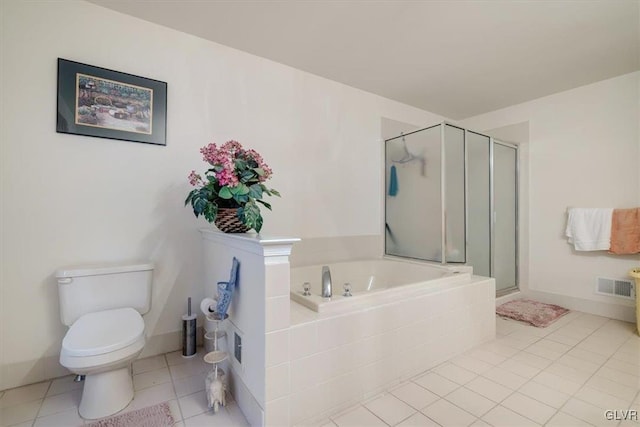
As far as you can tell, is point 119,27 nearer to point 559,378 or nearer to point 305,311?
point 305,311

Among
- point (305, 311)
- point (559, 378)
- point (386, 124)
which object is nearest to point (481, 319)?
point (559, 378)

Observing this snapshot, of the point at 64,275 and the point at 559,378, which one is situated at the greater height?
the point at 64,275

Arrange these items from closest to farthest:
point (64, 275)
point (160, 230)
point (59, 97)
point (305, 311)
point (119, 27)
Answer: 1. point (305, 311)
2. point (64, 275)
3. point (59, 97)
4. point (119, 27)
5. point (160, 230)

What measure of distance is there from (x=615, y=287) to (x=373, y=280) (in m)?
2.23

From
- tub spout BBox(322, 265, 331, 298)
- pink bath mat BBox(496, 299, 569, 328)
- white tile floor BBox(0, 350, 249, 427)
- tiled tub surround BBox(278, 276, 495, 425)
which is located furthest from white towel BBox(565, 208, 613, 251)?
white tile floor BBox(0, 350, 249, 427)

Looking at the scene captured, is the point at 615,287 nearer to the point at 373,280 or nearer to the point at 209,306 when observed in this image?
the point at 373,280

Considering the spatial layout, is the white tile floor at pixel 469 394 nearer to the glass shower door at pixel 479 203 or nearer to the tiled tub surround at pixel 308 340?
the tiled tub surround at pixel 308 340

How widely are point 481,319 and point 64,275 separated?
2.70 metres

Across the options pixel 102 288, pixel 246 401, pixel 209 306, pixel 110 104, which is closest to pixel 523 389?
pixel 246 401

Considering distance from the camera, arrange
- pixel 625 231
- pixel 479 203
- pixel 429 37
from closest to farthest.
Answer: pixel 429 37 → pixel 625 231 → pixel 479 203

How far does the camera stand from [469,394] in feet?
5.00

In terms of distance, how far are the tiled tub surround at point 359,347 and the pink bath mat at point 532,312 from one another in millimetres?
954

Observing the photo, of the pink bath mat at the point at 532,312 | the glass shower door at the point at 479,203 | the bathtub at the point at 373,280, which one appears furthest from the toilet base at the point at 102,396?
the pink bath mat at the point at 532,312

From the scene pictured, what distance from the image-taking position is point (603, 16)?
6.08 ft
